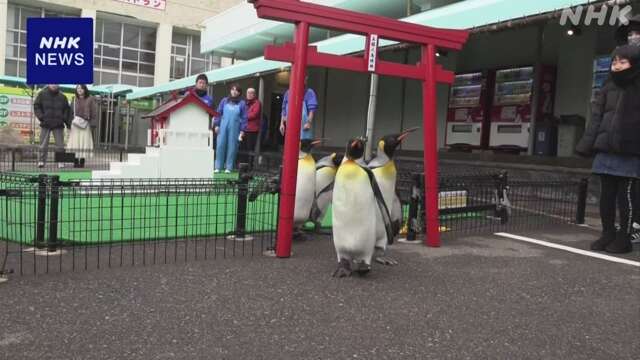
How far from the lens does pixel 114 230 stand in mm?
5645

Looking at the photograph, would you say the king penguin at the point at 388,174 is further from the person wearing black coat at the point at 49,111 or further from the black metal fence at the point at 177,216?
the person wearing black coat at the point at 49,111

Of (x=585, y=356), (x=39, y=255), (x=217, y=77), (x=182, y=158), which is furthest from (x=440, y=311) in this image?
(x=217, y=77)

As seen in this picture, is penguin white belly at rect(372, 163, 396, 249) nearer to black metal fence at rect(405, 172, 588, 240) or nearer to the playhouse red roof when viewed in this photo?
black metal fence at rect(405, 172, 588, 240)

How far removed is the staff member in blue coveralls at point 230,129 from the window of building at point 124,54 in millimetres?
24857

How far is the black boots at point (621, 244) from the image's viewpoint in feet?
18.8

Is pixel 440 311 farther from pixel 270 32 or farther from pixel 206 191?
pixel 270 32

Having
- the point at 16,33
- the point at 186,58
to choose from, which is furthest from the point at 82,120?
the point at 186,58

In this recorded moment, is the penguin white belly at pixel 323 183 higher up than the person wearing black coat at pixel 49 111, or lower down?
lower down

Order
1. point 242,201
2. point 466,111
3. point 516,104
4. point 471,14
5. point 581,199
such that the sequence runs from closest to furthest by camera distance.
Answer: point 242,201
point 581,199
point 471,14
point 516,104
point 466,111

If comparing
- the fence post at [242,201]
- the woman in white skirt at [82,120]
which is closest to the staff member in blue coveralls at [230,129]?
the woman in white skirt at [82,120]

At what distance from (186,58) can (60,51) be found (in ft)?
106

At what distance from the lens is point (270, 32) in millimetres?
19469

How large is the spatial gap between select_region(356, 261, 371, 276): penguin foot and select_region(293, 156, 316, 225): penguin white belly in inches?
46.6

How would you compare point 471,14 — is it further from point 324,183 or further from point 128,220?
point 128,220
